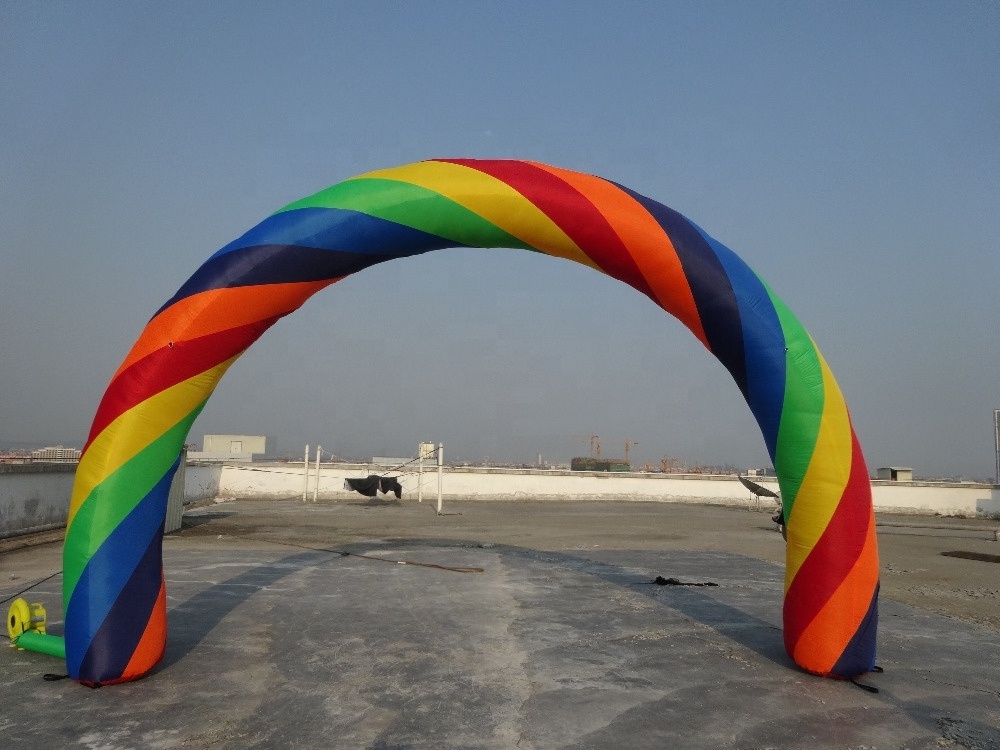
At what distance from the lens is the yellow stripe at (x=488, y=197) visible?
5.04 m

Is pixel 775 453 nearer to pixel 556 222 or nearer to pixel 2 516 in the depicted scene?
pixel 556 222

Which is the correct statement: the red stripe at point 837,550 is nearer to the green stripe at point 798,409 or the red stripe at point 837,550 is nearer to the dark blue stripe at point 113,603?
the green stripe at point 798,409

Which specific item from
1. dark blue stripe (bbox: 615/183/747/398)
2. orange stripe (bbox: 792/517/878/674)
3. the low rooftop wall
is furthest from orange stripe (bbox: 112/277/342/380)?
the low rooftop wall

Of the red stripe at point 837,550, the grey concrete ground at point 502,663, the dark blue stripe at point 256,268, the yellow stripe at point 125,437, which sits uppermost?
the dark blue stripe at point 256,268

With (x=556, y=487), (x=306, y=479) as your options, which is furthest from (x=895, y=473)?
(x=306, y=479)

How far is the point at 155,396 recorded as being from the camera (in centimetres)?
475

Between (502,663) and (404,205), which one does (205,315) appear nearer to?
(404,205)

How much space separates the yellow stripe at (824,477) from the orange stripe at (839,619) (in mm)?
309

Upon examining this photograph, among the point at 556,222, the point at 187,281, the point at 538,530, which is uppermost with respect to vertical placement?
the point at 556,222

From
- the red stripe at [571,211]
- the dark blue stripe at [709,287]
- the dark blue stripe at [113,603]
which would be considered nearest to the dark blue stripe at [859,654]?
the dark blue stripe at [709,287]

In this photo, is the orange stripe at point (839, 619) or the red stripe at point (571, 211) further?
the red stripe at point (571, 211)

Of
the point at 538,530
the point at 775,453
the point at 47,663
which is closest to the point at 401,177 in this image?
the point at 775,453

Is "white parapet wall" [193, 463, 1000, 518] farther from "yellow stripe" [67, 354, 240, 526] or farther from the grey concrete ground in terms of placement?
"yellow stripe" [67, 354, 240, 526]

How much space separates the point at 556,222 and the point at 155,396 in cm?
297
